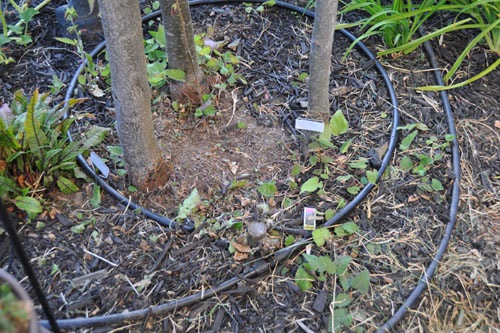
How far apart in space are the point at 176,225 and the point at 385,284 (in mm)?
744

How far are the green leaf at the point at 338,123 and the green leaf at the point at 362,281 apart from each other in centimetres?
60

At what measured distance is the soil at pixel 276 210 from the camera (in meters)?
1.64

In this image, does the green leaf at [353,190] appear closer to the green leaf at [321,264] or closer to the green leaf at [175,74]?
the green leaf at [321,264]

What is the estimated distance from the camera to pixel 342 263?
1697 millimetres

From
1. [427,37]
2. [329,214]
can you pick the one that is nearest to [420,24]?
[427,37]

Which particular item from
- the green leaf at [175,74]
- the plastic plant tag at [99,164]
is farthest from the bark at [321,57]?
the plastic plant tag at [99,164]

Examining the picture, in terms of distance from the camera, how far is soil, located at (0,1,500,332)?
1642 mm

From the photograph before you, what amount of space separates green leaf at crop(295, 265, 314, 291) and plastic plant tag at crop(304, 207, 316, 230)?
0.17 meters

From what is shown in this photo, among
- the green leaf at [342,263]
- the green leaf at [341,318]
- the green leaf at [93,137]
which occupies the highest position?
the green leaf at [93,137]

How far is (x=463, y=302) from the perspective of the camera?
1672 millimetres

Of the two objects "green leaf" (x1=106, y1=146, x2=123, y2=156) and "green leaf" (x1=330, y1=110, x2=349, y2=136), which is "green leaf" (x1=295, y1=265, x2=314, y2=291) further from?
"green leaf" (x1=106, y1=146, x2=123, y2=156)

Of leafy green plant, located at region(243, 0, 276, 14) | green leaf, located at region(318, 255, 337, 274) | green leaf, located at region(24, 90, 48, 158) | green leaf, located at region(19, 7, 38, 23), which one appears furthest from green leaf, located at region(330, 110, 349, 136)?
green leaf, located at region(19, 7, 38, 23)

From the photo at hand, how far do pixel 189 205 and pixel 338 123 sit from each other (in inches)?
26.5

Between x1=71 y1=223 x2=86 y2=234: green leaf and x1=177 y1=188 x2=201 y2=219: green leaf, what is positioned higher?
x1=177 y1=188 x2=201 y2=219: green leaf
